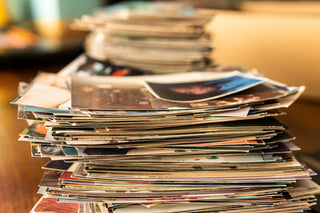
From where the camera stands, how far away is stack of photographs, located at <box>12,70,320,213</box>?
0.45 meters

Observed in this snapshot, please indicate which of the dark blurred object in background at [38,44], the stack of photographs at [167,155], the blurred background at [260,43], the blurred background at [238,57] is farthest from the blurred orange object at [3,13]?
the stack of photographs at [167,155]

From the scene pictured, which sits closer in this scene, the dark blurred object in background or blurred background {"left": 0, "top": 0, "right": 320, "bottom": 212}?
blurred background {"left": 0, "top": 0, "right": 320, "bottom": 212}

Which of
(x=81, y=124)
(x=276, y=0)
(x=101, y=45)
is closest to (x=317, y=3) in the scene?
(x=276, y=0)

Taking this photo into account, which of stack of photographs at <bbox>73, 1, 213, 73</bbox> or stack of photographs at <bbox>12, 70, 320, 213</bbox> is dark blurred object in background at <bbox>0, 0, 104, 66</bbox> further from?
stack of photographs at <bbox>12, 70, 320, 213</bbox>

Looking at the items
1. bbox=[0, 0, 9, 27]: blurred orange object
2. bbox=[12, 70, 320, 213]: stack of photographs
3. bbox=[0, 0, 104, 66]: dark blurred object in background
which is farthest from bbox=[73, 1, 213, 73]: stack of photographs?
bbox=[0, 0, 9, 27]: blurred orange object

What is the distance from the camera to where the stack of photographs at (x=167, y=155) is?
454 mm

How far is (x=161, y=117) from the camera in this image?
1.49ft

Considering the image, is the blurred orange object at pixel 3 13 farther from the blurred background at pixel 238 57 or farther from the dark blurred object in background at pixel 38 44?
the blurred background at pixel 238 57

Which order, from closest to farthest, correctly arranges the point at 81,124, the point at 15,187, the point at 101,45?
the point at 81,124
the point at 15,187
the point at 101,45

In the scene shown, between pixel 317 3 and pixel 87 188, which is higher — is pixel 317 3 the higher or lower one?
the higher one

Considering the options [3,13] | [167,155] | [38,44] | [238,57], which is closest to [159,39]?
[238,57]

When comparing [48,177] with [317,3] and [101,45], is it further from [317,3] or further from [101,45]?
[317,3]

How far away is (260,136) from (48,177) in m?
0.34

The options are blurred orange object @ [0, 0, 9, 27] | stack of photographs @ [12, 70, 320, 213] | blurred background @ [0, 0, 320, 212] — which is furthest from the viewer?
blurred orange object @ [0, 0, 9, 27]
